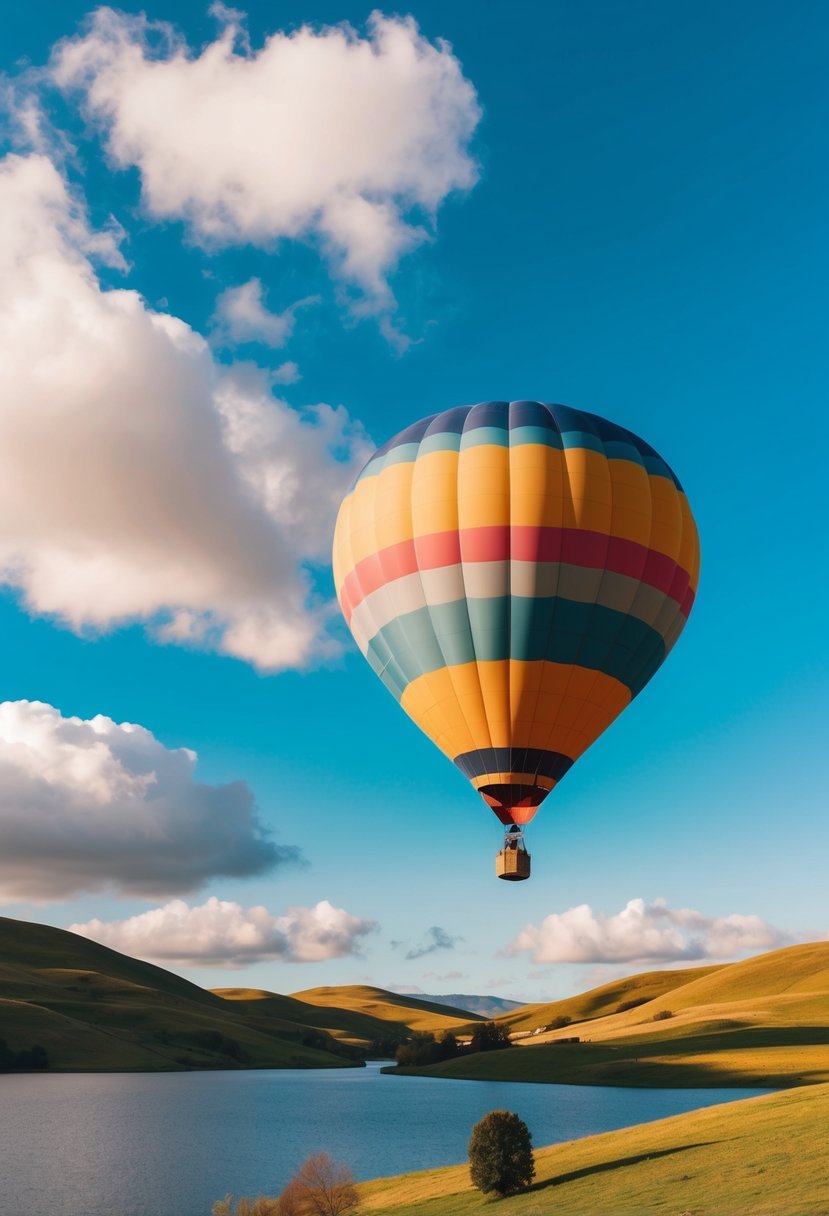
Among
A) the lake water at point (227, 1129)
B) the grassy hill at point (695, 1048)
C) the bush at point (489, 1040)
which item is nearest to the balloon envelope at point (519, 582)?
the lake water at point (227, 1129)

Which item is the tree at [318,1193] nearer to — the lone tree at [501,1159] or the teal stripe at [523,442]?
the lone tree at [501,1159]

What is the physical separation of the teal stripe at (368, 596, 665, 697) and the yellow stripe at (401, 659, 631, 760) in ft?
1.40

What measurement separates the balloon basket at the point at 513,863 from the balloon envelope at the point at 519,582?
4.19ft

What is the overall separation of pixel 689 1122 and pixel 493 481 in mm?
31211

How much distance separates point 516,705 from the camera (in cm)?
3869

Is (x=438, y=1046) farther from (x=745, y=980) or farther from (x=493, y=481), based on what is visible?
(x=493, y=481)

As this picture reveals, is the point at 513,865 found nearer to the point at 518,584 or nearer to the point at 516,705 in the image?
the point at 516,705

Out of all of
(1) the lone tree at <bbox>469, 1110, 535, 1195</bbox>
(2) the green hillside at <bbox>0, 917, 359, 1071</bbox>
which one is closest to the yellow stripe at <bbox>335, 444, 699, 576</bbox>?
(1) the lone tree at <bbox>469, 1110, 535, 1195</bbox>

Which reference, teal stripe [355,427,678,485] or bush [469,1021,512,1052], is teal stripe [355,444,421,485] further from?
bush [469,1021,512,1052]

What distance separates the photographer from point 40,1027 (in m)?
163

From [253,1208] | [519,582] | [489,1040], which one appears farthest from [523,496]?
[489,1040]

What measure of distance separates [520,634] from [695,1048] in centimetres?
9653

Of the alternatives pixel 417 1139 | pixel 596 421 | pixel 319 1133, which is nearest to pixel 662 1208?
pixel 596 421

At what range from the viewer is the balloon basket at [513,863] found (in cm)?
3728
